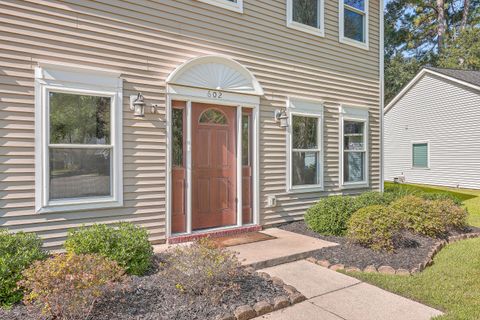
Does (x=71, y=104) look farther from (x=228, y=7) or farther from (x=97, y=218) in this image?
(x=228, y=7)

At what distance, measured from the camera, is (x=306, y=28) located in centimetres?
704

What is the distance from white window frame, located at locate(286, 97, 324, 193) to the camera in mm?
6734

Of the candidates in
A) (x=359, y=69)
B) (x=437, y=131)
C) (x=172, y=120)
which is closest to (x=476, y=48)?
(x=437, y=131)

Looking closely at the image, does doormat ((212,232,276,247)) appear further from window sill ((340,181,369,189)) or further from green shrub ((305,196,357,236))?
window sill ((340,181,369,189))

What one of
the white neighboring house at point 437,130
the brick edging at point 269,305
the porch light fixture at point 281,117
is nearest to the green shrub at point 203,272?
the brick edging at point 269,305

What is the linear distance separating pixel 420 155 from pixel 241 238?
13.9m

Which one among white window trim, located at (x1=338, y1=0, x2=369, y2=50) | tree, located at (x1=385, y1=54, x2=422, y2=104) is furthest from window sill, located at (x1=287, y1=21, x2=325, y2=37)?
tree, located at (x1=385, y1=54, x2=422, y2=104)

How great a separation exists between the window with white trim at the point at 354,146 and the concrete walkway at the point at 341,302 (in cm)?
401

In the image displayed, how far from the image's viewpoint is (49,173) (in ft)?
14.1

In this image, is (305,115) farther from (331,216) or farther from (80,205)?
(80,205)

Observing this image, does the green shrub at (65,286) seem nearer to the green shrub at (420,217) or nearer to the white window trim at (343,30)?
the green shrub at (420,217)

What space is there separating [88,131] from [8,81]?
3.43 ft

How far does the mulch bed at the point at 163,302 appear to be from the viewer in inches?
116

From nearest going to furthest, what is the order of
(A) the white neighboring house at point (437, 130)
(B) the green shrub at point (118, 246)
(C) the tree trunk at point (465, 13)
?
(B) the green shrub at point (118, 246) < (A) the white neighboring house at point (437, 130) < (C) the tree trunk at point (465, 13)
